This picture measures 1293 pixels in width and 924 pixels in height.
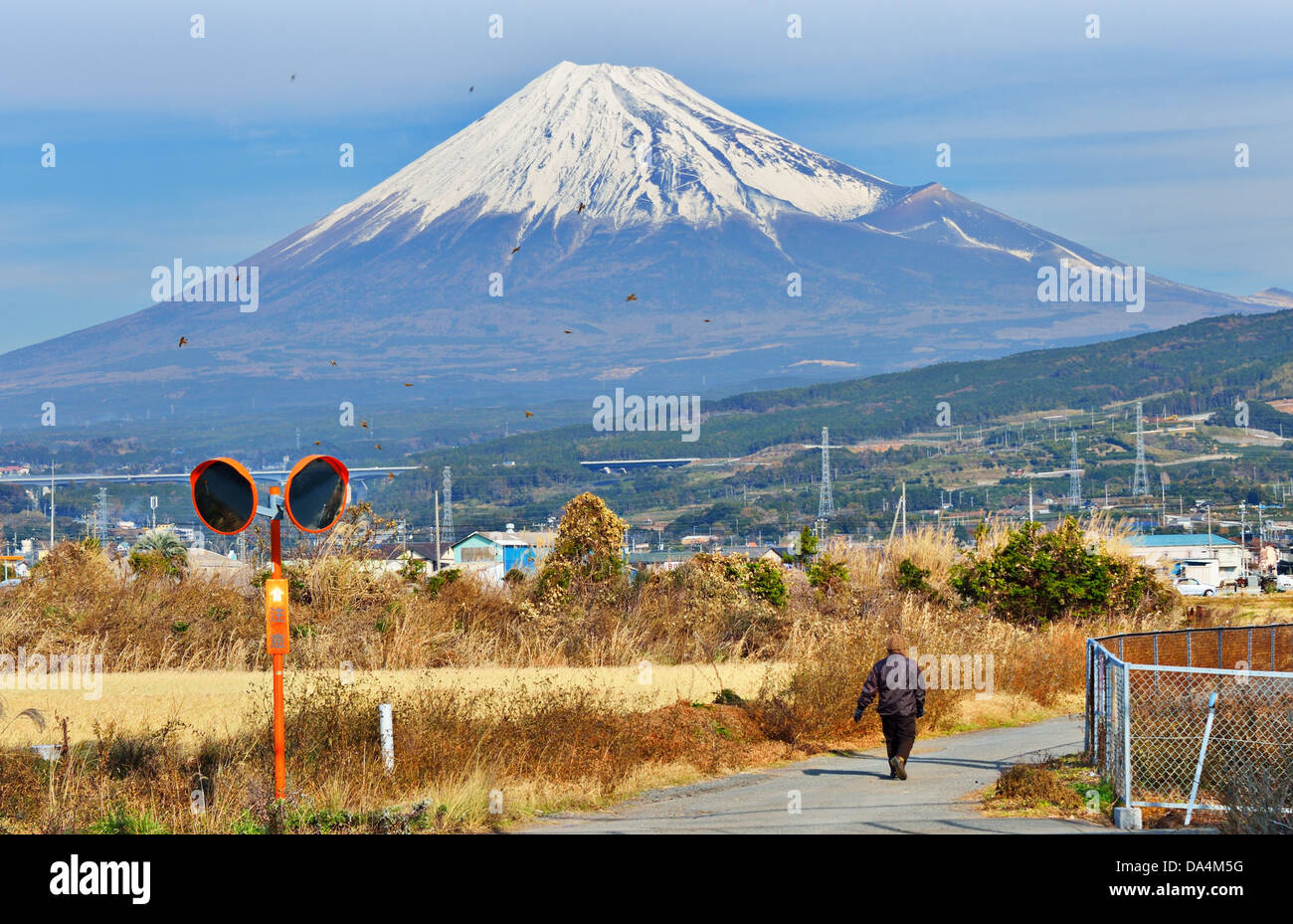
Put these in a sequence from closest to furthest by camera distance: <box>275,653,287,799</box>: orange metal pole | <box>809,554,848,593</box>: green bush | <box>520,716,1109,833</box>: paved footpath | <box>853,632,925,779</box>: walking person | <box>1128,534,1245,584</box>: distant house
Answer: <box>275,653,287,799</box>: orange metal pole < <box>520,716,1109,833</box>: paved footpath < <box>853,632,925,779</box>: walking person < <box>809,554,848,593</box>: green bush < <box>1128,534,1245,584</box>: distant house

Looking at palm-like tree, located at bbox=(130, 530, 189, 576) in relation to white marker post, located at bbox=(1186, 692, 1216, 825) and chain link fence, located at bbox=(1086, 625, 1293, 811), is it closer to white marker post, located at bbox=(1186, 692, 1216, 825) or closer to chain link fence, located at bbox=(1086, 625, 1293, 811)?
chain link fence, located at bbox=(1086, 625, 1293, 811)

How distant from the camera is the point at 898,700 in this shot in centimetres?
1525

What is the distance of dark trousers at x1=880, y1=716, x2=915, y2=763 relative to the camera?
50.3ft

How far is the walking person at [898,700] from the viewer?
15.3 m

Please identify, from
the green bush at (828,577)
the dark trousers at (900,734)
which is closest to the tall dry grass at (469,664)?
the green bush at (828,577)

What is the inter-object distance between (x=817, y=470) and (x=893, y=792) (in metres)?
148

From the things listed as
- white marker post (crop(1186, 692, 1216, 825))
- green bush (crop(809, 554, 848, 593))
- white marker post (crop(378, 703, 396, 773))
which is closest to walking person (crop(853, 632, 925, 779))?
white marker post (crop(1186, 692, 1216, 825))

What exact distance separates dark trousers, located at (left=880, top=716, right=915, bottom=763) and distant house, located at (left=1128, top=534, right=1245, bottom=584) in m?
61.9

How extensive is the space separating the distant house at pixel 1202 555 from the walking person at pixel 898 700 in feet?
203

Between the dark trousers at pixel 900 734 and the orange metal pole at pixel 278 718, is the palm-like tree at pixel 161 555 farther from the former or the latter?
the dark trousers at pixel 900 734

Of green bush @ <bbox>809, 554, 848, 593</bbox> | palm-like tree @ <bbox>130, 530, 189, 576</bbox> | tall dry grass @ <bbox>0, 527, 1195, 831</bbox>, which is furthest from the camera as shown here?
green bush @ <bbox>809, 554, 848, 593</bbox>

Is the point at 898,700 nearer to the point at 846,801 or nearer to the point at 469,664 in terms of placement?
the point at 846,801
